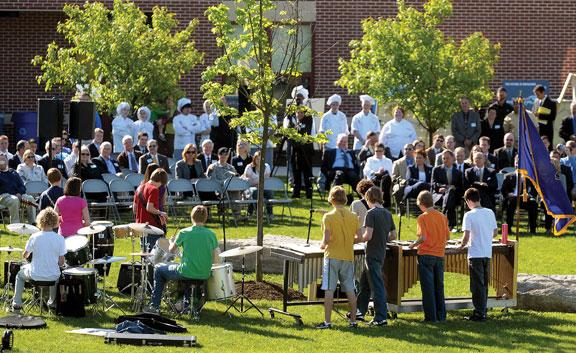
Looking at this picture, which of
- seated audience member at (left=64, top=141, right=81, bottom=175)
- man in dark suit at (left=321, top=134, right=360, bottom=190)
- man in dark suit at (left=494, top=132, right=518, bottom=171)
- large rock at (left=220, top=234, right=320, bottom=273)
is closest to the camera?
large rock at (left=220, top=234, right=320, bottom=273)

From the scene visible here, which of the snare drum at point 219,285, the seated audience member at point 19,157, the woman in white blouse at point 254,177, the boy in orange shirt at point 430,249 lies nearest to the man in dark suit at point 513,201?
the woman in white blouse at point 254,177

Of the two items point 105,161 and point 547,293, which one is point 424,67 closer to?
point 105,161

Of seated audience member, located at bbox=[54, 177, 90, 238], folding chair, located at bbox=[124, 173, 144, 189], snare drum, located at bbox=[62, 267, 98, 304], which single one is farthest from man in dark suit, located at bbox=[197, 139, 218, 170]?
snare drum, located at bbox=[62, 267, 98, 304]

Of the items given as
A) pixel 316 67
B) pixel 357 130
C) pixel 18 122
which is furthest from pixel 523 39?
pixel 18 122

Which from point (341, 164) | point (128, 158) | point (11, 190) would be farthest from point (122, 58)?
→ point (11, 190)

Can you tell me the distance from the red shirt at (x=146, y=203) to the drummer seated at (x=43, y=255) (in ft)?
7.54

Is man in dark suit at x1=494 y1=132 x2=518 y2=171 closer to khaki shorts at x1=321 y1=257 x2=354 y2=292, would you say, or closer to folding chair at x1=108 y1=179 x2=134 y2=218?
folding chair at x1=108 y1=179 x2=134 y2=218

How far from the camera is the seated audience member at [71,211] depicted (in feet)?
63.6

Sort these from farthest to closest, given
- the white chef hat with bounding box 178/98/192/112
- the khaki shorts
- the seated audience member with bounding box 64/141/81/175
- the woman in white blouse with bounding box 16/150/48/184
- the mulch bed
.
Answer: the white chef hat with bounding box 178/98/192/112, the seated audience member with bounding box 64/141/81/175, the woman in white blouse with bounding box 16/150/48/184, the mulch bed, the khaki shorts

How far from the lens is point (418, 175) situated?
2844 cm

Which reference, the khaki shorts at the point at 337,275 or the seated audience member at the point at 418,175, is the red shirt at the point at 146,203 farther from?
the seated audience member at the point at 418,175

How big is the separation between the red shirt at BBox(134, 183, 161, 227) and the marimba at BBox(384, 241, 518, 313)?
350 cm

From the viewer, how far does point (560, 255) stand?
2428cm

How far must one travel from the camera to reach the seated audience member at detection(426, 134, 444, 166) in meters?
30.1
